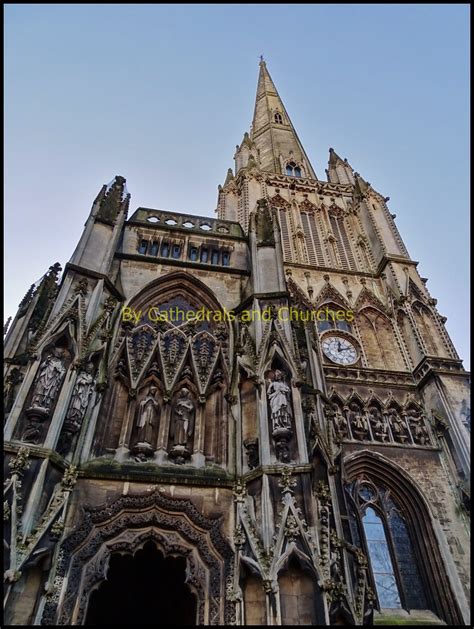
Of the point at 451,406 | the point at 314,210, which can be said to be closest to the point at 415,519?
the point at 451,406

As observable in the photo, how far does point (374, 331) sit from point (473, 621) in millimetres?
8883

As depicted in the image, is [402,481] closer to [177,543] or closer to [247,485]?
[247,485]

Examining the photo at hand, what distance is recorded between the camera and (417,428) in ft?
42.0

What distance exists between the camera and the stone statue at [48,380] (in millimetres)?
7965

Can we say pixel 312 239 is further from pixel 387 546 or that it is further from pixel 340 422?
pixel 387 546

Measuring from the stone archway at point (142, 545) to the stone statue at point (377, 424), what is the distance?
6.16 meters

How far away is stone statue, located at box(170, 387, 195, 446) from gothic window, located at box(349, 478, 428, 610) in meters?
4.65

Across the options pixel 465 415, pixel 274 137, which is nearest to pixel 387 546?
pixel 465 415

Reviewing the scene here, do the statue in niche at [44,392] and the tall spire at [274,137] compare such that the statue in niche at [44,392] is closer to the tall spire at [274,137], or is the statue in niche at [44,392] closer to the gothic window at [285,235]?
the gothic window at [285,235]

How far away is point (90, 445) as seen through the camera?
870cm

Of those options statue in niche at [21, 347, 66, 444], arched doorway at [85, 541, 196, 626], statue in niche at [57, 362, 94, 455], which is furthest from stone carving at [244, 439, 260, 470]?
statue in niche at [21, 347, 66, 444]

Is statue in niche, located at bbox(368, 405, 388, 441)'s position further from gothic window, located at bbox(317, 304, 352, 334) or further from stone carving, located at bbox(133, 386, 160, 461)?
stone carving, located at bbox(133, 386, 160, 461)

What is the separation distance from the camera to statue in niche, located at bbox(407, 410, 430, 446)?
12.5 meters

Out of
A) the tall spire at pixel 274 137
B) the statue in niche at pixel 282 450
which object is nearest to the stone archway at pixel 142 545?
the statue in niche at pixel 282 450
